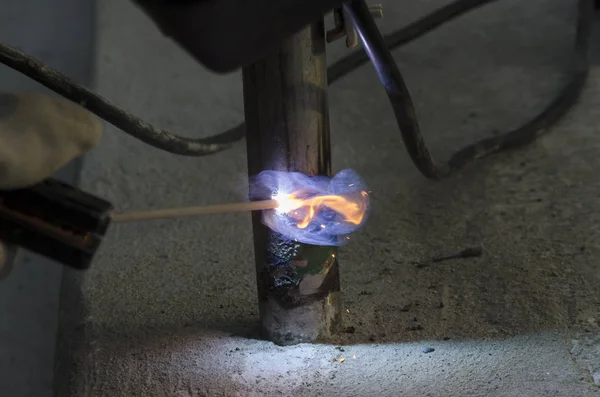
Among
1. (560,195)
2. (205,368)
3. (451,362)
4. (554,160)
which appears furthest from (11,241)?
(554,160)

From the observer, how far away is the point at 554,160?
1.35m

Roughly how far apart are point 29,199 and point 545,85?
4.41ft

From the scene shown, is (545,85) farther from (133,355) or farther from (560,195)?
(133,355)

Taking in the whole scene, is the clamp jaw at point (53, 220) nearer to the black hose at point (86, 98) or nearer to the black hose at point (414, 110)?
the black hose at point (86, 98)

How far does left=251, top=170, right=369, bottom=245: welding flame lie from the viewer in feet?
2.55

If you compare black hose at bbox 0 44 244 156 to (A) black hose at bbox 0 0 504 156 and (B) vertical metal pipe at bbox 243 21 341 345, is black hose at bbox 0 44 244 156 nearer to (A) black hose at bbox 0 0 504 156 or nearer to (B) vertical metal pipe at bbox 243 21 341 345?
(A) black hose at bbox 0 0 504 156

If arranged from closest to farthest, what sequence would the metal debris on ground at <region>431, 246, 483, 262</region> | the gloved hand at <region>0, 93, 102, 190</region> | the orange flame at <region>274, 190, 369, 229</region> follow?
the gloved hand at <region>0, 93, 102, 190</region>, the orange flame at <region>274, 190, 369, 229</region>, the metal debris on ground at <region>431, 246, 483, 262</region>

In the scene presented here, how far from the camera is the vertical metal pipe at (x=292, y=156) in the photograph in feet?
2.57

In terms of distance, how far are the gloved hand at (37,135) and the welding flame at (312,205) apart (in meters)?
0.22

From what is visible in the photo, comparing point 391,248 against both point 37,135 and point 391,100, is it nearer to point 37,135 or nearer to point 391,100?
point 391,100

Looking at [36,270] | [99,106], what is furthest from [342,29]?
[36,270]

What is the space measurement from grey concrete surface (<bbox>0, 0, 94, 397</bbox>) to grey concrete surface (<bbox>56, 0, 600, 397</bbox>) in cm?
17

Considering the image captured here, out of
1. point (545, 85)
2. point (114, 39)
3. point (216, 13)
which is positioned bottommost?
point (545, 85)

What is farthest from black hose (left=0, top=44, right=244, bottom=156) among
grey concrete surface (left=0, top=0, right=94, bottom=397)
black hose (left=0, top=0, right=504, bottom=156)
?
grey concrete surface (left=0, top=0, right=94, bottom=397)
